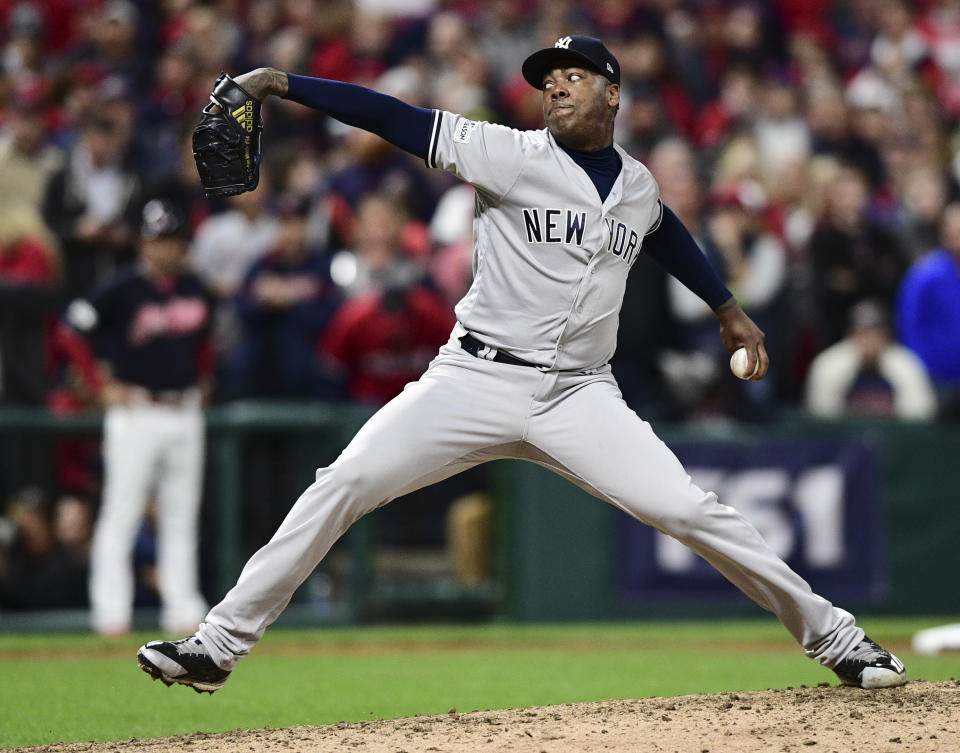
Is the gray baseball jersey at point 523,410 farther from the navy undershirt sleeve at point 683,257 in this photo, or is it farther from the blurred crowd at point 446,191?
the blurred crowd at point 446,191

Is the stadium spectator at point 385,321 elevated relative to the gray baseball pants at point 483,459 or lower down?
elevated

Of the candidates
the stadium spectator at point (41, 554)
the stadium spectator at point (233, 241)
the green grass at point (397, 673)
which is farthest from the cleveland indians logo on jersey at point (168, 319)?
the green grass at point (397, 673)

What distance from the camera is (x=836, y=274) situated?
1041 centimetres

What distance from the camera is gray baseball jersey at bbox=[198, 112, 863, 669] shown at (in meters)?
4.58

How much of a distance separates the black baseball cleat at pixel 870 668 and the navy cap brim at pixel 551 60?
6.89ft

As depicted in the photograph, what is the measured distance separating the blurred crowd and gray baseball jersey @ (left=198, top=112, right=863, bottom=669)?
4234 millimetres

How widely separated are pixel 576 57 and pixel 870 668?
224 cm

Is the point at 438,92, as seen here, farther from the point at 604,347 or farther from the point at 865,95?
the point at 604,347

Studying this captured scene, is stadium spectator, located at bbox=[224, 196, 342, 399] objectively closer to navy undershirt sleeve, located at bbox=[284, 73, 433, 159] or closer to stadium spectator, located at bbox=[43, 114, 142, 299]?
stadium spectator, located at bbox=[43, 114, 142, 299]

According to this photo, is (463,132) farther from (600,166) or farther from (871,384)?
(871,384)

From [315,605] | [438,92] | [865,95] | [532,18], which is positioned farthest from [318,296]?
[865,95]

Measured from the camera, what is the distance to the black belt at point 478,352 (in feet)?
15.4

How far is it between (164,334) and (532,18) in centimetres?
592

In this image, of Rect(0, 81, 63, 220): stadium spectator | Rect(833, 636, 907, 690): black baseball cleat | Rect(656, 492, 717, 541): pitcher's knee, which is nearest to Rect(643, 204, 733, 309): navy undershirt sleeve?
Rect(656, 492, 717, 541): pitcher's knee
